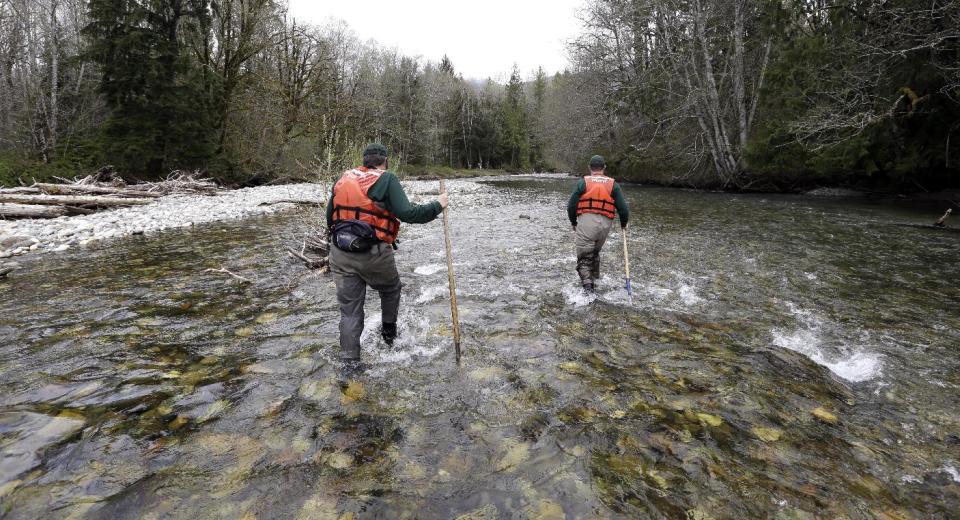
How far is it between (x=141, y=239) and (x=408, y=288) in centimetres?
847

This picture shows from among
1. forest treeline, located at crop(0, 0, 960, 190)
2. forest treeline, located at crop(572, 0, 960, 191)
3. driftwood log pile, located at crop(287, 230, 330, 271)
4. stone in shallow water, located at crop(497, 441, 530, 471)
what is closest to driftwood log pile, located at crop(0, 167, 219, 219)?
forest treeline, located at crop(0, 0, 960, 190)

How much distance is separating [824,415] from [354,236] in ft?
16.0

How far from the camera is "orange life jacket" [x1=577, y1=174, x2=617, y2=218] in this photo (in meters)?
8.34

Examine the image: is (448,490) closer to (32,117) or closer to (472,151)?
(32,117)

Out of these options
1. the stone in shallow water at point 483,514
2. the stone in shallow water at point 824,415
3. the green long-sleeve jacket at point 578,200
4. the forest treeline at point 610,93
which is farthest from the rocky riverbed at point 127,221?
the stone in shallow water at point 824,415

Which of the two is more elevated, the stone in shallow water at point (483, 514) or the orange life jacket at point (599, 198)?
the orange life jacket at point (599, 198)

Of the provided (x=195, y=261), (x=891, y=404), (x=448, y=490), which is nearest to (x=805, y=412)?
(x=891, y=404)

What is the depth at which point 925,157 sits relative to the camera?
56.7 feet

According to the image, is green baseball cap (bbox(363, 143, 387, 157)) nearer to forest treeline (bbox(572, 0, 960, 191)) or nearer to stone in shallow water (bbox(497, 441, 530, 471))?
stone in shallow water (bbox(497, 441, 530, 471))

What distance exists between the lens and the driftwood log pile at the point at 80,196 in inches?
568

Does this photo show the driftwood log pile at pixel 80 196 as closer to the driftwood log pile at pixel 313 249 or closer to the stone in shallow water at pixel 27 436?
the driftwood log pile at pixel 313 249

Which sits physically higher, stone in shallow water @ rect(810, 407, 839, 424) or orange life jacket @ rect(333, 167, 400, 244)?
orange life jacket @ rect(333, 167, 400, 244)

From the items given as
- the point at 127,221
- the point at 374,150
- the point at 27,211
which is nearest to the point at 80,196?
the point at 27,211

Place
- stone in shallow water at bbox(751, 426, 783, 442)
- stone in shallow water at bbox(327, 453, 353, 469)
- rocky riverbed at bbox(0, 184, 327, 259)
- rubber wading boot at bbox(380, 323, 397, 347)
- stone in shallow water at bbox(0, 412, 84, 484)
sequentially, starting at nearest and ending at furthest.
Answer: stone in shallow water at bbox(0, 412, 84, 484), stone in shallow water at bbox(327, 453, 353, 469), stone in shallow water at bbox(751, 426, 783, 442), rubber wading boot at bbox(380, 323, 397, 347), rocky riverbed at bbox(0, 184, 327, 259)
